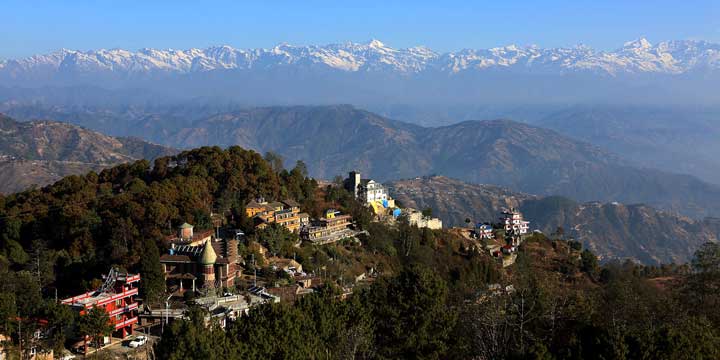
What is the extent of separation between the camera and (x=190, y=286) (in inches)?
1503

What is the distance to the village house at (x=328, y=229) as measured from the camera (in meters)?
52.7

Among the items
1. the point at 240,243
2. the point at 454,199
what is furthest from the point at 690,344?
the point at 454,199

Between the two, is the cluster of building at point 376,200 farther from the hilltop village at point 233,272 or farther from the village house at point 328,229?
the village house at point 328,229

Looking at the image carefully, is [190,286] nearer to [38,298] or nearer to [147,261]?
[147,261]

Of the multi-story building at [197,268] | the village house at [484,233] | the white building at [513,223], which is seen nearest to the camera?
the multi-story building at [197,268]

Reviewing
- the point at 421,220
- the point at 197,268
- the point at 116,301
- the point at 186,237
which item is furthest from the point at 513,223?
the point at 116,301

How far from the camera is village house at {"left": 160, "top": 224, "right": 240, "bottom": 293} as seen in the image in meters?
37.7

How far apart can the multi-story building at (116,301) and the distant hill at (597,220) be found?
126 metres

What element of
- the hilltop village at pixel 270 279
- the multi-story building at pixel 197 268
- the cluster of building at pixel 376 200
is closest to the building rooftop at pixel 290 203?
the hilltop village at pixel 270 279

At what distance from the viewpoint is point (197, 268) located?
38.4 metres

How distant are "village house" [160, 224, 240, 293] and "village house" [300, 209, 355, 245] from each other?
41.5 feet

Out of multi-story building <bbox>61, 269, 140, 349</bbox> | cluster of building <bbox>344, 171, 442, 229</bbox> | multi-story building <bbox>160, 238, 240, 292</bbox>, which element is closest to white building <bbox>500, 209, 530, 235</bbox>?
cluster of building <bbox>344, 171, 442, 229</bbox>

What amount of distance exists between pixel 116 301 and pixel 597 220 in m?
160

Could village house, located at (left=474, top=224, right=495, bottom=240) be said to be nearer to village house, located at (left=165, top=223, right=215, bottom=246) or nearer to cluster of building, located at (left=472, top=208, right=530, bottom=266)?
cluster of building, located at (left=472, top=208, right=530, bottom=266)
